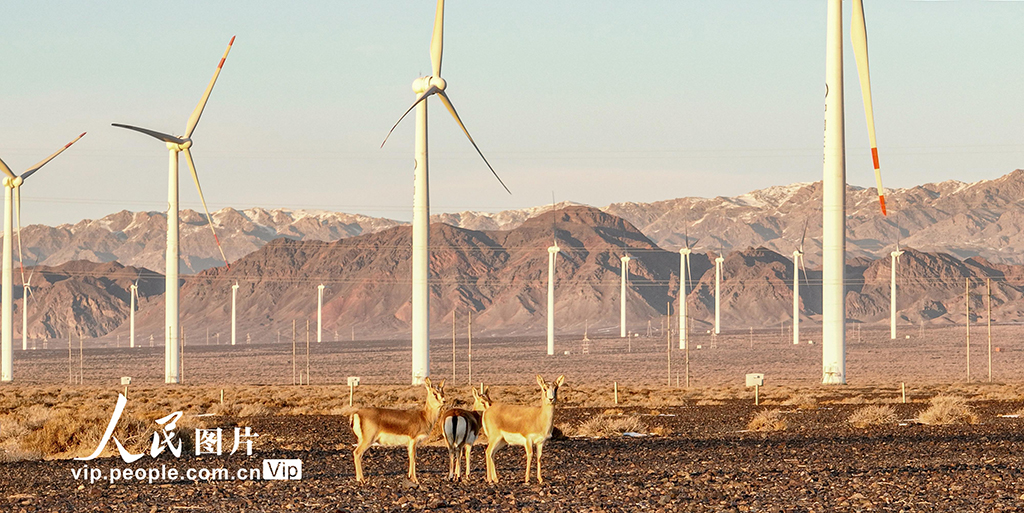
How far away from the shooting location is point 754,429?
1307 inches

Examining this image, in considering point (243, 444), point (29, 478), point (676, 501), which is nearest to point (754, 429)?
point (243, 444)

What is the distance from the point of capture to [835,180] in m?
61.3

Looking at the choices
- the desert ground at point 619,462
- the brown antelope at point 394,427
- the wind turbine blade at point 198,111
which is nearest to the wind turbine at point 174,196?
the wind turbine blade at point 198,111

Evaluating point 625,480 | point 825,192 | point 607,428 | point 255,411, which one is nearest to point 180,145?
point 825,192

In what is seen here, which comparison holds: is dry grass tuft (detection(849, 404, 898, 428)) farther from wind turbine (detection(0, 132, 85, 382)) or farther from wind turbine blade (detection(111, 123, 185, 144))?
wind turbine (detection(0, 132, 85, 382))

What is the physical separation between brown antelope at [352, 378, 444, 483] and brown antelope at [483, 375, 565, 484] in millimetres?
936

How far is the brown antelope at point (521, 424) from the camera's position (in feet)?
58.4

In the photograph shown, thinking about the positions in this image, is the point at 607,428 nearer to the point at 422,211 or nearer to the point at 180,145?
the point at 422,211

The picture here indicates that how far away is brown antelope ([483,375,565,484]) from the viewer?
17812 mm

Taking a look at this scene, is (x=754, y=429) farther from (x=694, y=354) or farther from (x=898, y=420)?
(x=694, y=354)

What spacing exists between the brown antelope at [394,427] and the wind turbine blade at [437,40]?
5726cm

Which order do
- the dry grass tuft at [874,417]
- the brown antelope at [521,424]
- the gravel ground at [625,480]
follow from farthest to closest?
the dry grass tuft at [874,417] → the brown antelope at [521,424] → the gravel ground at [625,480]

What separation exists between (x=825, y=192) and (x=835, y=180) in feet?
3.07

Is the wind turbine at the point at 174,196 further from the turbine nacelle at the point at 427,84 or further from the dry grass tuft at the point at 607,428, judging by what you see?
the dry grass tuft at the point at 607,428
